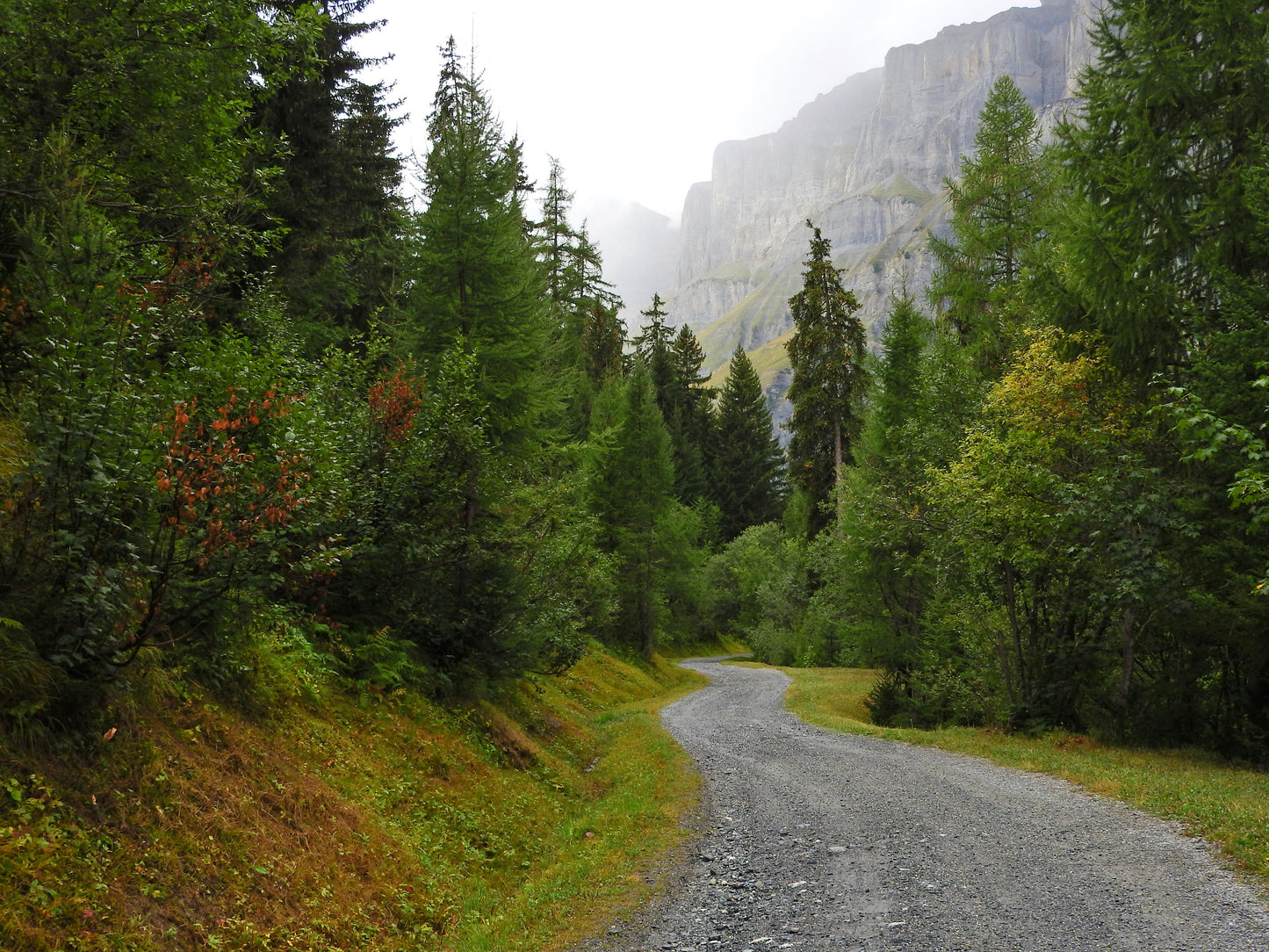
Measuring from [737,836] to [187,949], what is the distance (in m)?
6.44

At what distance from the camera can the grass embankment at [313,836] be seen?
4.23 m

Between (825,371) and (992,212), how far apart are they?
1160 cm

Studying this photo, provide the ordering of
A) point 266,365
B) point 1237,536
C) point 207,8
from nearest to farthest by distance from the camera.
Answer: point 207,8 < point 266,365 < point 1237,536

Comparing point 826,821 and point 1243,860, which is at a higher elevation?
point 1243,860

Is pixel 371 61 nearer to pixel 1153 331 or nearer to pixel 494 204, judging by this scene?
pixel 494 204

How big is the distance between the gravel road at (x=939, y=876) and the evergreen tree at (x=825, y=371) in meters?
24.6

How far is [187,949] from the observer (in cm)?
440

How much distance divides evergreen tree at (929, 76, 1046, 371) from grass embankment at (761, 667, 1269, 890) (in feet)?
42.6

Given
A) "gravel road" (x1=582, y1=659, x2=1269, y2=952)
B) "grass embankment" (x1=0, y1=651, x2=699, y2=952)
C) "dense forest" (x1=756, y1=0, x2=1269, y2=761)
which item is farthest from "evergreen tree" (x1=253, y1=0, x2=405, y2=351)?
"dense forest" (x1=756, y1=0, x2=1269, y2=761)

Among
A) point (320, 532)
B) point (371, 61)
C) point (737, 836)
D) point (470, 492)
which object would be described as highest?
point (371, 61)

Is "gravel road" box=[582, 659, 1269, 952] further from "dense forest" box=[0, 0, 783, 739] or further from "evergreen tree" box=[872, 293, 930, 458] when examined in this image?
"evergreen tree" box=[872, 293, 930, 458]

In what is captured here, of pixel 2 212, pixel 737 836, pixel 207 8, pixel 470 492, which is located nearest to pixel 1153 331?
pixel 737 836

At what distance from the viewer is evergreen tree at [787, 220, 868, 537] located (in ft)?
114

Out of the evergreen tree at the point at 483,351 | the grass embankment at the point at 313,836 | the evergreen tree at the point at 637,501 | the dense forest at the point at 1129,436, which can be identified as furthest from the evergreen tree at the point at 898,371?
the grass embankment at the point at 313,836
